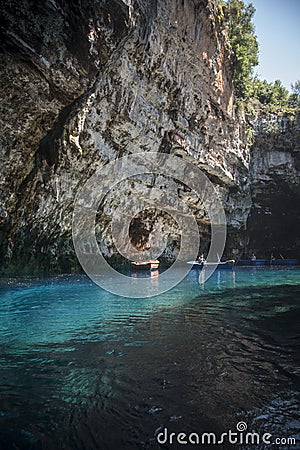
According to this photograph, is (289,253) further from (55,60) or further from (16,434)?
(16,434)

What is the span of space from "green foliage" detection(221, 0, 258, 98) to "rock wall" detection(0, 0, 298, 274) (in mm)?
2214

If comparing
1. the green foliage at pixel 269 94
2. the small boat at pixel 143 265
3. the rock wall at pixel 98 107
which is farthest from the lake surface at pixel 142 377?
the green foliage at pixel 269 94

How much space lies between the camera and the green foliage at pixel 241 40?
25.3 m

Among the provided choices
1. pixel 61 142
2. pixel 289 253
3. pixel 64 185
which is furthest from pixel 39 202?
pixel 289 253

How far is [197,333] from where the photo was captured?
6.01 metres

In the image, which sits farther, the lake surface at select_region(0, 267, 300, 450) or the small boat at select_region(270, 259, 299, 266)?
the small boat at select_region(270, 259, 299, 266)

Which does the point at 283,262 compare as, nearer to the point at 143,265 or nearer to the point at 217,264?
the point at 217,264

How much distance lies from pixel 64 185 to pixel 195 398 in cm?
1397

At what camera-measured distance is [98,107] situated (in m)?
15.4

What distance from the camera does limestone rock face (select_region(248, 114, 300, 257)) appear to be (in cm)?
2850

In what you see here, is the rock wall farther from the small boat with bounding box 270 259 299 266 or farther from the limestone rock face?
the small boat with bounding box 270 259 299 266

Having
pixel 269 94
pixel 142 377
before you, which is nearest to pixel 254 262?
pixel 269 94

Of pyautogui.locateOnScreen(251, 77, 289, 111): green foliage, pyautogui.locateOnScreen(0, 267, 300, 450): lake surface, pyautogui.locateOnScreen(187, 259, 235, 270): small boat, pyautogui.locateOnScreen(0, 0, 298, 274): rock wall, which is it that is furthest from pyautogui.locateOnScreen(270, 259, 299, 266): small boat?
pyautogui.locateOnScreen(0, 267, 300, 450): lake surface

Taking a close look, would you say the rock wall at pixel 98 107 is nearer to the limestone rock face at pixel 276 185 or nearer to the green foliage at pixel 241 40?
the green foliage at pixel 241 40
